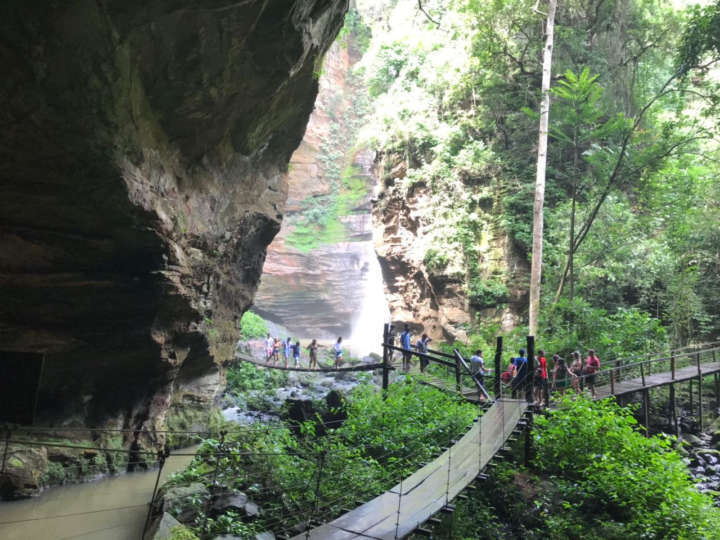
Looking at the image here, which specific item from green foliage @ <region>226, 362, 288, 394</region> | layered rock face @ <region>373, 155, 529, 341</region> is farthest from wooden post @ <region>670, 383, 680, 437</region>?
green foliage @ <region>226, 362, 288, 394</region>

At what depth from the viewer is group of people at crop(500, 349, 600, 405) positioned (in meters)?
8.98

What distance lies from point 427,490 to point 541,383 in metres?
4.43

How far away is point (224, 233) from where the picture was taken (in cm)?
980

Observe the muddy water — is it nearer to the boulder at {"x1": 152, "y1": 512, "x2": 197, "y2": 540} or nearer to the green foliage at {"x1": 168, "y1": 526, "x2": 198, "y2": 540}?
the boulder at {"x1": 152, "y1": 512, "x2": 197, "y2": 540}

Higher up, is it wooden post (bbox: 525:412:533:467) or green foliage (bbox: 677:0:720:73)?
green foliage (bbox: 677:0:720:73)

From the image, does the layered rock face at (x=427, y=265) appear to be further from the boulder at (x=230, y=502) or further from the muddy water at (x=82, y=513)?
the boulder at (x=230, y=502)

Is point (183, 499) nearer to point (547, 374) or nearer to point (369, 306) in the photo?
point (547, 374)

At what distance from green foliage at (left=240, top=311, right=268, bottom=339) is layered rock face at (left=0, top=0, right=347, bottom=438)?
15715mm

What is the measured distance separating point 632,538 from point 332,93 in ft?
120

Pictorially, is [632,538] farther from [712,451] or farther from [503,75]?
[503,75]

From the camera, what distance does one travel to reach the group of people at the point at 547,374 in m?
8.98

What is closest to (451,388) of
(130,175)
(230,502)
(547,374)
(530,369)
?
(547,374)

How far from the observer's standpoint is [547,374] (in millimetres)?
9992

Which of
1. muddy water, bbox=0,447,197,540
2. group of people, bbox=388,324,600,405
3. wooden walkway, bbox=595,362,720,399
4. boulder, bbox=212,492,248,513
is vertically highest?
group of people, bbox=388,324,600,405
